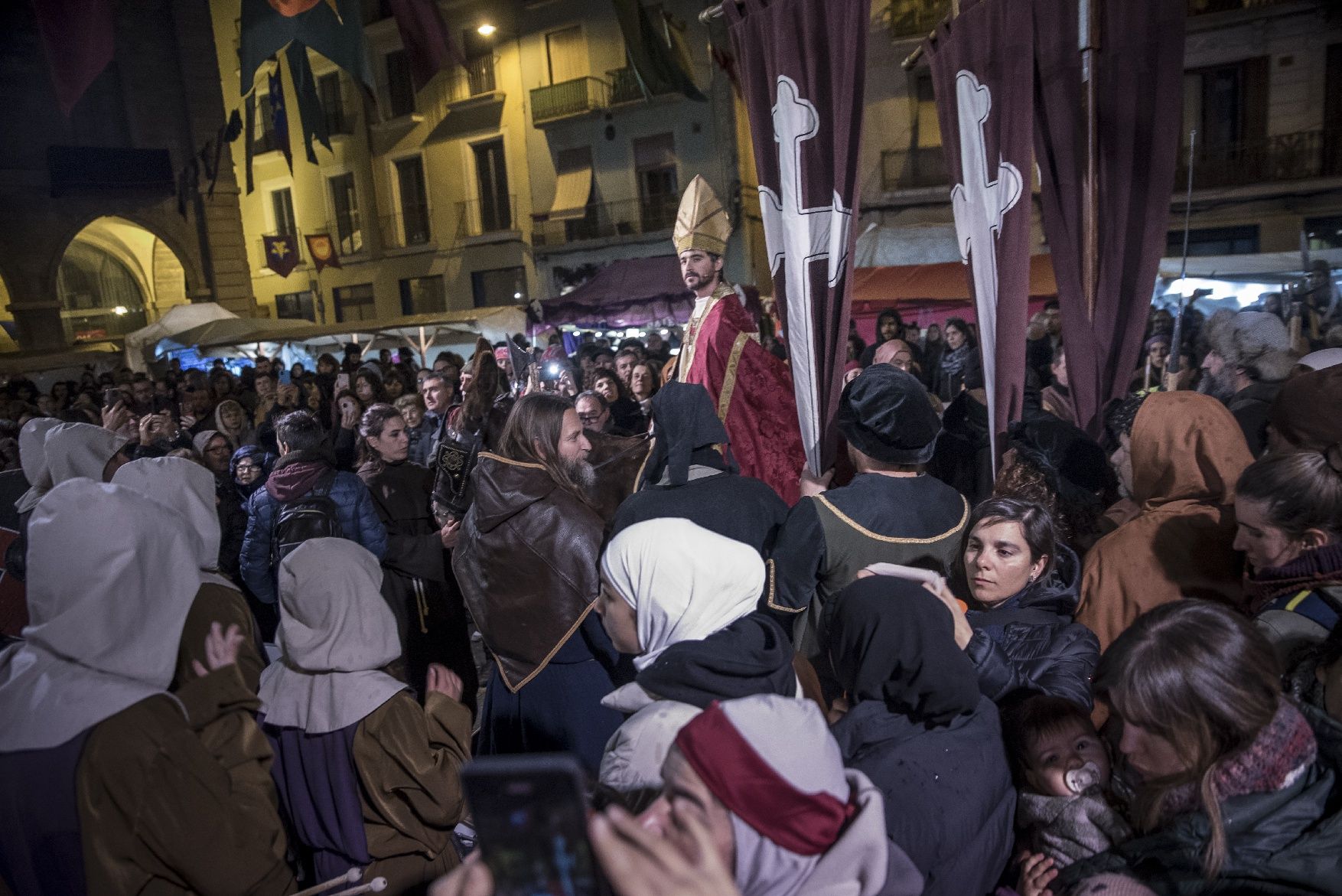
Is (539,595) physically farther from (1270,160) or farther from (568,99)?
(568,99)

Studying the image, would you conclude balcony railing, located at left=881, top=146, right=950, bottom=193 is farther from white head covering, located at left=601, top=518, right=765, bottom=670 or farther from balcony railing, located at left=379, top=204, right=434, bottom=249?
white head covering, located at left=601, top=518, right=765, bottom=670

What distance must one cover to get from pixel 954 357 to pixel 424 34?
781cm

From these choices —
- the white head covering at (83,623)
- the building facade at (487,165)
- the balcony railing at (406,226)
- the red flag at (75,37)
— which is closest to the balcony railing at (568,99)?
the building facade at (487,165)

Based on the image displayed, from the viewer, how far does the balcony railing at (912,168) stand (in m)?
19.2

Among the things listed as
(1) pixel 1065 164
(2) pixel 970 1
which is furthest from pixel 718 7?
(1) pixel 1065 164

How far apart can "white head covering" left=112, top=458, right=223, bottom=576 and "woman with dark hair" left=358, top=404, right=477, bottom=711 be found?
3.39 feet

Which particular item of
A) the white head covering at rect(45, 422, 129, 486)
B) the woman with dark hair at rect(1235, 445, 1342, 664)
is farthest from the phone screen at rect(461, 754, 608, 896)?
the white head covering at rect(45, 422, 129, 486)

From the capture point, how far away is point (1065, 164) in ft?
13.0

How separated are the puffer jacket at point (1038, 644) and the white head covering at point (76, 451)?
12.5 feet

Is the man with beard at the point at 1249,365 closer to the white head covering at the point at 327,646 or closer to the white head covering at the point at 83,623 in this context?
the white head covering at the point at 327,646

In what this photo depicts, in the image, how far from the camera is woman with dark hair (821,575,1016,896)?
1730 millimetres

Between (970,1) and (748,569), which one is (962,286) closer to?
(970,1)

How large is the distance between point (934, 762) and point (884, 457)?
114cm

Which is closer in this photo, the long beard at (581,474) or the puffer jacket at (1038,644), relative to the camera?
the puffer jacket at (1038,644)
